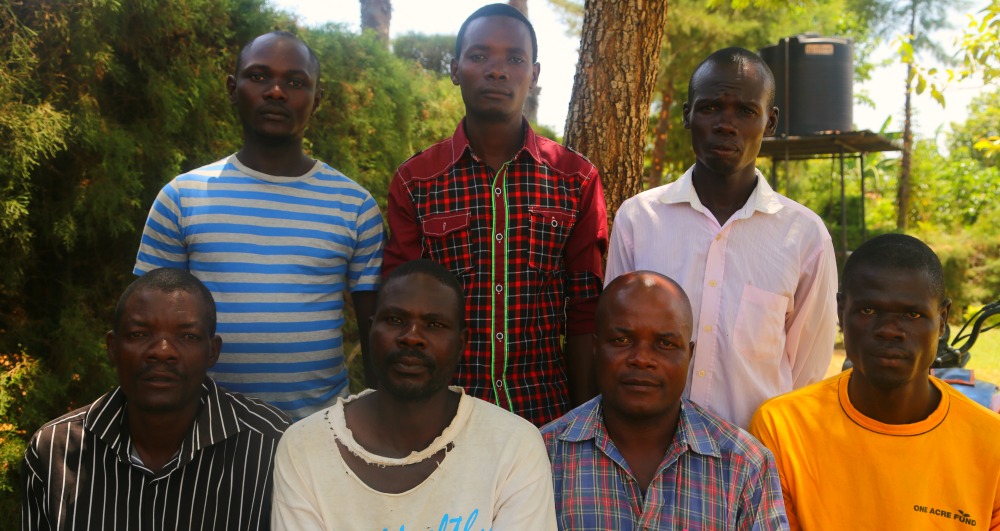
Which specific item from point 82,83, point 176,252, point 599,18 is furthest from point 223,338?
point 599,18

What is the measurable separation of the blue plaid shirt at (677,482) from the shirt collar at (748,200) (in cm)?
78

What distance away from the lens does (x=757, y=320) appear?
2.92 m

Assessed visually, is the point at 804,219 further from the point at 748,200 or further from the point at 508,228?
the point at 508,228

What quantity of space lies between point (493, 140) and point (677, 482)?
1.40 m

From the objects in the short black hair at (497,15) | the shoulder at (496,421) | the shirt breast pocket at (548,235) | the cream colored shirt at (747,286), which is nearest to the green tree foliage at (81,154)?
the short black hair at (497,15)

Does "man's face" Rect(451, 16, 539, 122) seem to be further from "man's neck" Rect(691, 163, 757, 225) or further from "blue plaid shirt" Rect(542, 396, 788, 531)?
"blue plaid shirt" Rect(542, 396, 788, 531)

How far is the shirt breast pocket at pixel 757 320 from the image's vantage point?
2908 millimetres

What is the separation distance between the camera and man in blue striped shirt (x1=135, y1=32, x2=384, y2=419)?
119 inches

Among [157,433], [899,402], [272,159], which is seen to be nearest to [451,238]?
[272,159]

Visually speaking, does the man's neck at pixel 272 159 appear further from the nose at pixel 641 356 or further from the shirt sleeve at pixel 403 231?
the nose at pixel 641 356

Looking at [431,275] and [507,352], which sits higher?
[431,275]

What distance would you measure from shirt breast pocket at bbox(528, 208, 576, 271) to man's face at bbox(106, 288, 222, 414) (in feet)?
3.90

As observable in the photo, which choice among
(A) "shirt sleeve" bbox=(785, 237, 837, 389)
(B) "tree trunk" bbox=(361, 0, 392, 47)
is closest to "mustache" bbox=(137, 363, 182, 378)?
(A) "shirt sleeve" bbox=(785, 237, 837, 389)

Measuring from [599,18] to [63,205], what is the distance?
2.88 meters
